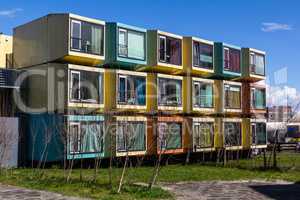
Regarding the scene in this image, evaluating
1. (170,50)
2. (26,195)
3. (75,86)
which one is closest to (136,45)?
(170,50)

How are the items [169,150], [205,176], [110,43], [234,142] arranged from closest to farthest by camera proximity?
[205,176] → [110,43] → [169,150] → [234,142]

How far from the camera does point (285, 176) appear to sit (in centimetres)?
2556

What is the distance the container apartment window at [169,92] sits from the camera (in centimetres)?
3581

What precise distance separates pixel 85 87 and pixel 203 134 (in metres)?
11.8

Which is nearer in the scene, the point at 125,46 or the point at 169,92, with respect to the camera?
the point at 125,46

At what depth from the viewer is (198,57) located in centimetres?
3903

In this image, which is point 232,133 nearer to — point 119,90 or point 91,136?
point 119,90

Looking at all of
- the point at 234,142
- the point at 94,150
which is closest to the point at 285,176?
the point at 94,150

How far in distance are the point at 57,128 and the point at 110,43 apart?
23.0 feet

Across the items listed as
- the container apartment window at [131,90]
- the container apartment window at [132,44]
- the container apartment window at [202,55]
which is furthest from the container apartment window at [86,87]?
the container apartment window at [202,55]

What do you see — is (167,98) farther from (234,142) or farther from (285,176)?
(285,176)

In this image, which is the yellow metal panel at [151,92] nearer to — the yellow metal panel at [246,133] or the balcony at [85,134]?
the balcony at [85,134]

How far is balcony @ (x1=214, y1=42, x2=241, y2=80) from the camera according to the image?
41188 millimetres

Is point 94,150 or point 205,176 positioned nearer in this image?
point 205,176
